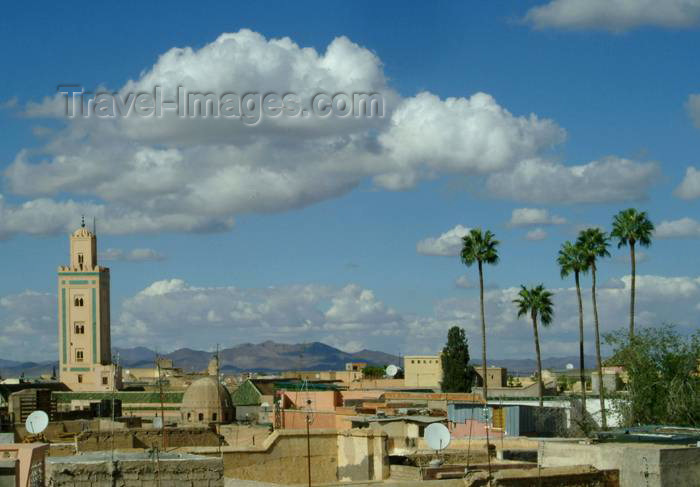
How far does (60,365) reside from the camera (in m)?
106

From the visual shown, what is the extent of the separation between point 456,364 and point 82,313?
45221mm

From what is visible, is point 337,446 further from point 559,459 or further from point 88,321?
point 88,321

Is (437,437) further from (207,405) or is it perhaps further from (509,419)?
(207,405)

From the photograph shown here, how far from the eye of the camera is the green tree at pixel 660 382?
3912cm

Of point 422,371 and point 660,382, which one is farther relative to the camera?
point 422,371

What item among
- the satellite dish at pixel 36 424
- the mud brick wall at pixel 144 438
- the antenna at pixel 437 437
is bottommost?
the mud brick wall at pixel 144 438

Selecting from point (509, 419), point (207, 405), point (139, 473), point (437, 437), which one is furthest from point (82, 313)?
point (139, 473)

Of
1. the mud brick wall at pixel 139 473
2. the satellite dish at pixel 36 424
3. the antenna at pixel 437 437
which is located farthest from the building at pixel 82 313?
the mud brick wall at pixel 139 473

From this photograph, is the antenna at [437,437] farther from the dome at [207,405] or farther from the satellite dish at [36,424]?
the dome at [207,405]

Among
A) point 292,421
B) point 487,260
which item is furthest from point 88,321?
point 292,421

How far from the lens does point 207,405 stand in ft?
166

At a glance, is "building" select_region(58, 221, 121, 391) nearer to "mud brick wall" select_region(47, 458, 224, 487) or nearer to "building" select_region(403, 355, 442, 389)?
"building" select_region(403, 355, 442, 389)

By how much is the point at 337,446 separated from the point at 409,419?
653 cm

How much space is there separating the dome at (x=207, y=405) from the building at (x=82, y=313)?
55731 millimetres
